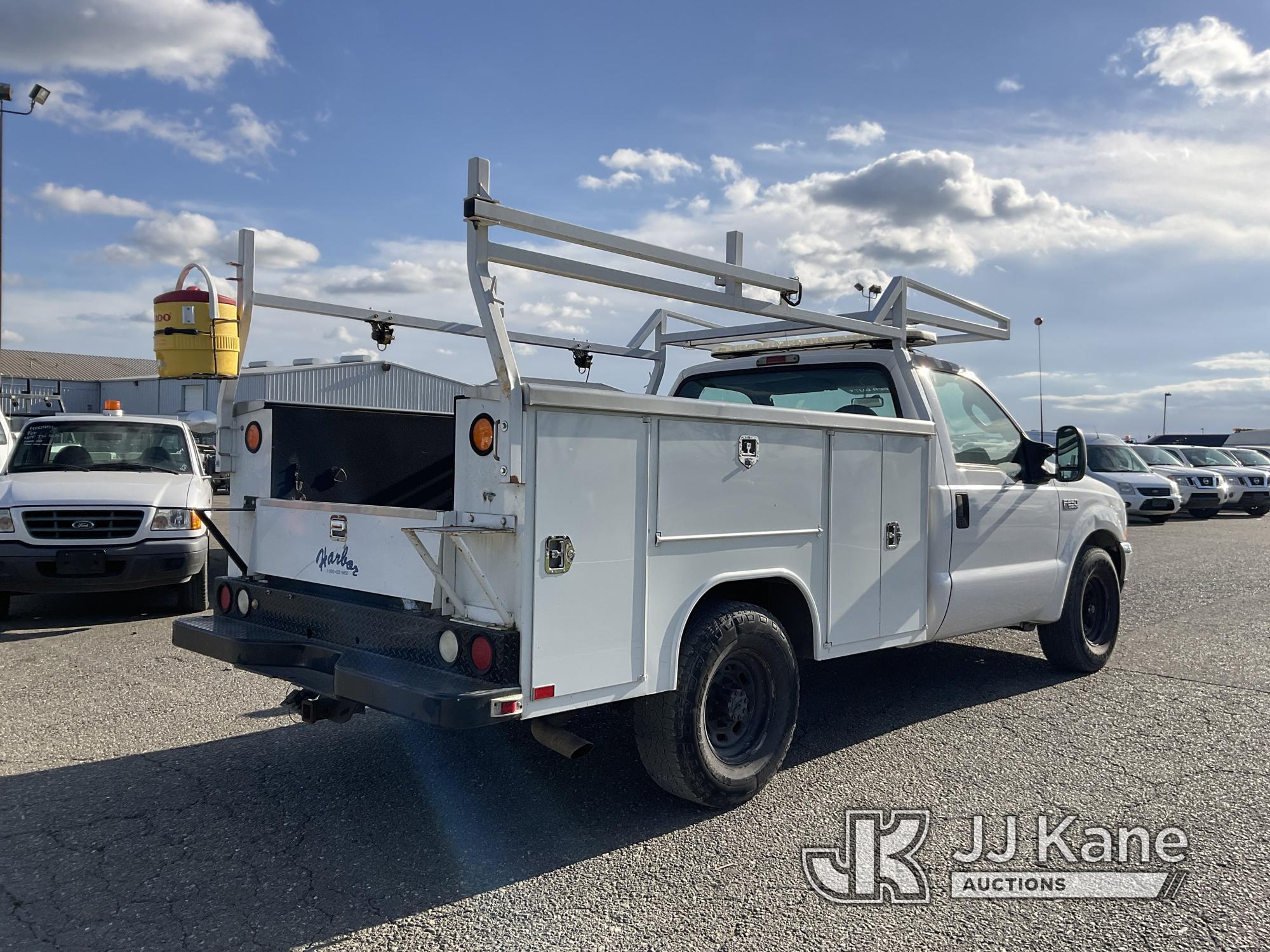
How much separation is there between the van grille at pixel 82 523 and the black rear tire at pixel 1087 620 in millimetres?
7193

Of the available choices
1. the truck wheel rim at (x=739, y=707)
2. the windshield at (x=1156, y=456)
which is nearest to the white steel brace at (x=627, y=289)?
the truck wheel rim at (x=739, y=707)

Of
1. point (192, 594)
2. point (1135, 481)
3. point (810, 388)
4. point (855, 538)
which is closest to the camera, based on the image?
point (855, 538)

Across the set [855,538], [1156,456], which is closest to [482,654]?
[855,538]

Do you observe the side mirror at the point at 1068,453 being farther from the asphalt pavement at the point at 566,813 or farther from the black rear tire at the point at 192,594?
the black rear tire at the point at 192,594

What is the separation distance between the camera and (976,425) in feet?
19.5

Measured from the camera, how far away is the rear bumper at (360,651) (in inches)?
134

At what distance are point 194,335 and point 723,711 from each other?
10.6 feet

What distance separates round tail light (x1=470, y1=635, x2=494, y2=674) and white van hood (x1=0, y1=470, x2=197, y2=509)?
19.2 feet

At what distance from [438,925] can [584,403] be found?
1843mm

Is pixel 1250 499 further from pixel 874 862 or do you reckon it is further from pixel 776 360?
pixel 874 862

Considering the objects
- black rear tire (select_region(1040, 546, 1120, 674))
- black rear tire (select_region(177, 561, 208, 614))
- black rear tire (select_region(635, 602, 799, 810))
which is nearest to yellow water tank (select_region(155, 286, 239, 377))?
black rear tire (select_region(635, 602, 799, 810))

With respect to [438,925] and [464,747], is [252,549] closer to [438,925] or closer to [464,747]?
[464,747]

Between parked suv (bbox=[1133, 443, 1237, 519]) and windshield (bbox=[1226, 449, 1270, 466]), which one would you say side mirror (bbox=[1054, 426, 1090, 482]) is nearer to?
parked suv (bbox=[1133, 443, 1237, 519])

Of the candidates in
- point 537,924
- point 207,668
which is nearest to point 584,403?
point 537,924
